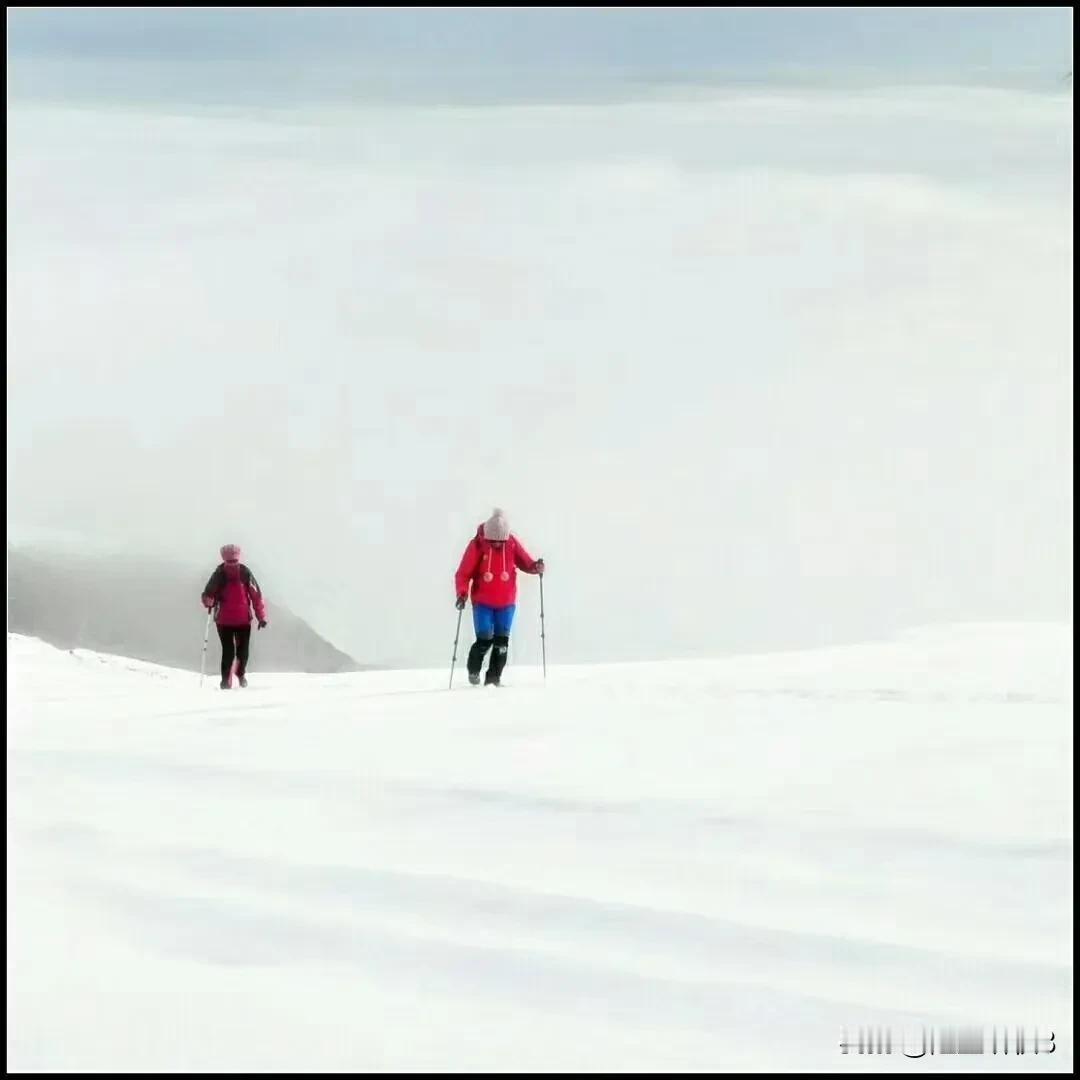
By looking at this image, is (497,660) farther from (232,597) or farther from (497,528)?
(232,597)

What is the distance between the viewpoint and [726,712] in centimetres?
995

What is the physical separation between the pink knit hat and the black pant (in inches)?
135

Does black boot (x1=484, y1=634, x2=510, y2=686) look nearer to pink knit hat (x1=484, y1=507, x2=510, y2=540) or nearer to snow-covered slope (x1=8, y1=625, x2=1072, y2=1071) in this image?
pink knit hat (x1=484, y1=507, x2=510, y2=540)

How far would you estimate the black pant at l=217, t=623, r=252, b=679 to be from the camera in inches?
588

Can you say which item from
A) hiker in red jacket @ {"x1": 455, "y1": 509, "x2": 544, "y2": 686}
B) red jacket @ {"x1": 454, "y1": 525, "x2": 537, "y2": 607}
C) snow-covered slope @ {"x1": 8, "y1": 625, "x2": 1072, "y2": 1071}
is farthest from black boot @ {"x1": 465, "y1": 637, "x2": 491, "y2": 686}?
snow-covered slope @ {"x1": 8, "y1": 625, "x2": 1072, "y2": 1071}

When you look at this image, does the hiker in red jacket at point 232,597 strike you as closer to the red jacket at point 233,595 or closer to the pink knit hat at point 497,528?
the red jacket at point 233,595

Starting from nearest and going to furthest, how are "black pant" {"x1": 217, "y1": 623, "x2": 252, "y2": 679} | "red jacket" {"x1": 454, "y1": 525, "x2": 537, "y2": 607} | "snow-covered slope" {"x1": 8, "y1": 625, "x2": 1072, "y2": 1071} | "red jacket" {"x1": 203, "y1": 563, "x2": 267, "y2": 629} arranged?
"snow-covered slope" {"x1": 8, "y1": 625, "x2": 1072, "y2": 1071} → "red jacket" {"x1": 454, "y1": 525, "x2": 537, "y2": 607} → "red jacket" {"x1": 203, "y1": 563, "x2": 267, "y2": 629} → "black pant" {"x1": 217, "y1": 623, "x2": 252, "y2": 679}

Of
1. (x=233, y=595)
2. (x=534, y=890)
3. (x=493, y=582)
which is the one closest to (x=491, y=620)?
(x=493, y=582)

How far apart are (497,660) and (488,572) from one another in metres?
0.80

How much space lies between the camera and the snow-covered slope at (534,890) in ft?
14.4

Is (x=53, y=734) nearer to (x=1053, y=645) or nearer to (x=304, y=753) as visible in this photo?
(x=304, y=753)

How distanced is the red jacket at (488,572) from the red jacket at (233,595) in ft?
9.66

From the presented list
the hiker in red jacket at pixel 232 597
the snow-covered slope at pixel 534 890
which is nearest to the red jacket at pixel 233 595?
the hiker in red jacket at pixel 232 597

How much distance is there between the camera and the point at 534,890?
18.1ft
